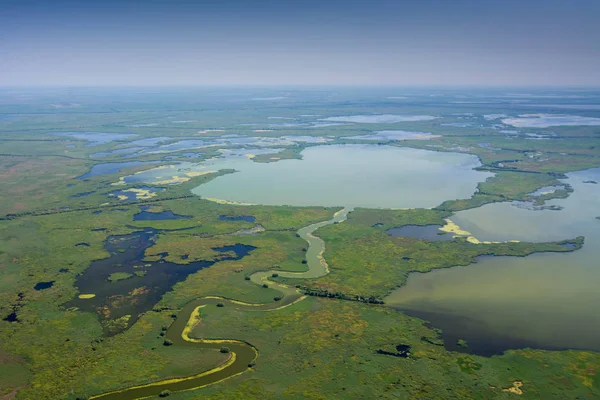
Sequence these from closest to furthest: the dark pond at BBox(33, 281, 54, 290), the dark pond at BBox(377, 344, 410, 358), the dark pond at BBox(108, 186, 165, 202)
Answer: the dark pond at BBox(377, 344, 410, 358), the dark pond at BBox(33, 281, 54, 290), the dark pond at BBox(108, 186, 165, 202)

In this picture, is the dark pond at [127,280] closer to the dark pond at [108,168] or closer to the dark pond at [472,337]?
the dark pond at [472,337]

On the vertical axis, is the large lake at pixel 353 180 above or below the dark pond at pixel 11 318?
above

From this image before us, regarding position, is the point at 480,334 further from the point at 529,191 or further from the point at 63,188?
the point at 63,188

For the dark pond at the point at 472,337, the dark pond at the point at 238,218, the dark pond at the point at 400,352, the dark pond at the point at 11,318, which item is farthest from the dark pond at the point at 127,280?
the dark pond at the point at 472,337

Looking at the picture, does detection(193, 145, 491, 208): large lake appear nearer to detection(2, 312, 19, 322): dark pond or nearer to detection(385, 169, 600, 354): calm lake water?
Result: detection(385, 169, 600, 354): calm lake water

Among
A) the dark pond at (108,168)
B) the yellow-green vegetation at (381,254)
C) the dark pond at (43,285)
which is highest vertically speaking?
the dark pond at (108,168)

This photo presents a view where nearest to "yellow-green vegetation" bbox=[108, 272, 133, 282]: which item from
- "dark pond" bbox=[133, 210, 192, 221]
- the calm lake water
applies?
"dark pond" bbox=[133, 210, 192, 221]

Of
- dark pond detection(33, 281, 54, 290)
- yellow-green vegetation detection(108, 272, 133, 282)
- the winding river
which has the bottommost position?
the winding river
